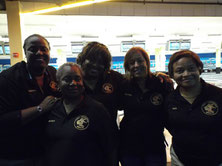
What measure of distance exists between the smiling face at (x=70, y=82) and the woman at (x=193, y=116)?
82 cm

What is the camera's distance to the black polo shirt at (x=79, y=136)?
3.42ft

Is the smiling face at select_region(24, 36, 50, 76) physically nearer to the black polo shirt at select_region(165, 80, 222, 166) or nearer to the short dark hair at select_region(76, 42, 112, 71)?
the short dark hair at select_region(76, 42, 112, 71)

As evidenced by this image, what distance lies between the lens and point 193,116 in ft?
3.79

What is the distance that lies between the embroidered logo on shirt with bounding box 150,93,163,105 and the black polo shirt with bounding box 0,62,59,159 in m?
0.98

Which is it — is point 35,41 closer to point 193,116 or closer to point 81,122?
point 81,122

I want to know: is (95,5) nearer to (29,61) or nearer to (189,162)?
(29,61)

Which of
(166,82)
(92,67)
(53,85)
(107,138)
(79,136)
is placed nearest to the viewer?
(79,136)

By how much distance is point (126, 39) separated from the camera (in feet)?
30.1

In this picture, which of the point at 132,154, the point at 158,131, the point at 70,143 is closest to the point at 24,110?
the point at 70,143

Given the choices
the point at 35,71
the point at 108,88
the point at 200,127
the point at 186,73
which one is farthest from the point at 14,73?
the point at 200,127

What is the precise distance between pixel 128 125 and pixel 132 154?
0.84 ft

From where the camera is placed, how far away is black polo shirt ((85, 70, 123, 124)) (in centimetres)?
145

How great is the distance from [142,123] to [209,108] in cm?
55

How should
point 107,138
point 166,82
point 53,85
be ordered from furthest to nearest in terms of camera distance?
point 166,82 → point 53,85 → point 107,138
